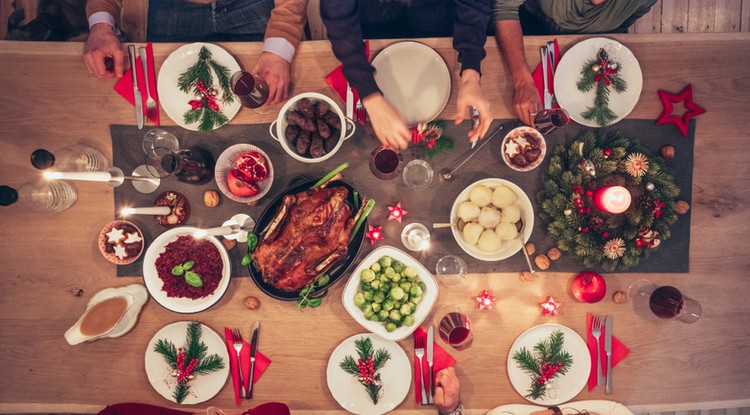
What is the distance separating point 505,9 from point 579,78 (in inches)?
17.6

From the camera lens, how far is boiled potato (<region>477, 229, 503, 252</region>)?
5.77ft

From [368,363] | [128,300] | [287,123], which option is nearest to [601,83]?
[287,123]

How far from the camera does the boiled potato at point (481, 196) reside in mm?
1777

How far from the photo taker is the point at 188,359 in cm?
184

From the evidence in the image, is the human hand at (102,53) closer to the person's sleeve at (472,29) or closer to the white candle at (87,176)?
the white candle at (87,176)

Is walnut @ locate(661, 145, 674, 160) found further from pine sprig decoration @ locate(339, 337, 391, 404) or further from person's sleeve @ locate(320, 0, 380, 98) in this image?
pine sprig decoration @ locate(339, 337, 391, 404)

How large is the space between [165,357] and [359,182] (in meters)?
1.17

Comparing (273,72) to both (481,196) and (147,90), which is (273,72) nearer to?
(147,90)

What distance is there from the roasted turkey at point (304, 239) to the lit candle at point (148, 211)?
45 centimetres

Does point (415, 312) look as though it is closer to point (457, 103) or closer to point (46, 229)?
point (457, 103)

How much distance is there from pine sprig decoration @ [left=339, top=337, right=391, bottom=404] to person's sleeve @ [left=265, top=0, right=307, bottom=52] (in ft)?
4.48

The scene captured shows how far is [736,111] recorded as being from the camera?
6.07ft

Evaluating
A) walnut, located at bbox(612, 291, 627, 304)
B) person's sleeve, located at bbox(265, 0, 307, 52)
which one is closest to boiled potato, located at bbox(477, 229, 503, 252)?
walnut, located at bbox(612, 291, 627, 304)

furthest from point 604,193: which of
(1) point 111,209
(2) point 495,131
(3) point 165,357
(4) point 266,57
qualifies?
(1) point 111,209
